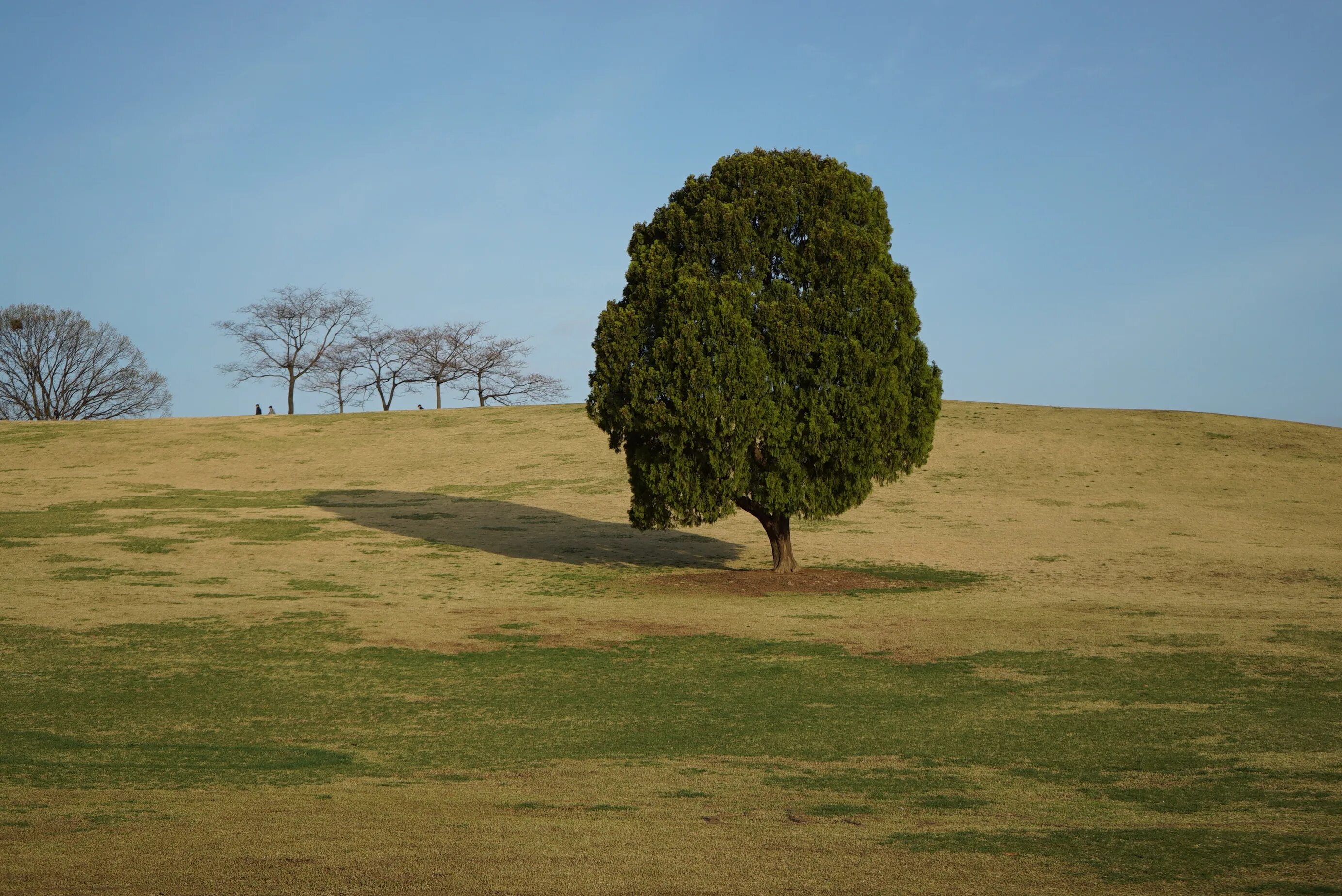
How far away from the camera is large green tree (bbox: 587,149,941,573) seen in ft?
70.1

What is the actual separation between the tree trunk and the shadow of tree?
2164 millimetres

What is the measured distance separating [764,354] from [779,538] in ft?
15.6

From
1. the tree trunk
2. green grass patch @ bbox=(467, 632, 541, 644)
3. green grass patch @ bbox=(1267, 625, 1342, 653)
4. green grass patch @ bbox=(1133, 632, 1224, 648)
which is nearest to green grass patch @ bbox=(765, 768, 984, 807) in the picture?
green grass patch @ bbox=(467, 632, 541, 644)

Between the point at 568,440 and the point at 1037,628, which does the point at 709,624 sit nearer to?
the point at 1037,628

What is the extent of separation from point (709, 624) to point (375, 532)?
14.0m

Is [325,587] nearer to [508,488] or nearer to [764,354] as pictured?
[764,354]

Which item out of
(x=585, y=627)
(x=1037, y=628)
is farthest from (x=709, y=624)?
(x=1037, y=628)

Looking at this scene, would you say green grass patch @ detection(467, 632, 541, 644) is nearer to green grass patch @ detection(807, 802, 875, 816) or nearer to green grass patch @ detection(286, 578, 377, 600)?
green grass patch @ detection(286, 578, 377, 600)

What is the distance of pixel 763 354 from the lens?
21.6 meters

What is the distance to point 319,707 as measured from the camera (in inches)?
512

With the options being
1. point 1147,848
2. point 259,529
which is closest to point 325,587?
point 259,529

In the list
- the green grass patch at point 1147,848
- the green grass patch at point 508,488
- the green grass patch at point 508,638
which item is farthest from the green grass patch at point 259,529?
the green grass patch at point 1147,848

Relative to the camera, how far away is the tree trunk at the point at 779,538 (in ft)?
77.1

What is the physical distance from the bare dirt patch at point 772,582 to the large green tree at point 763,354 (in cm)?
152
